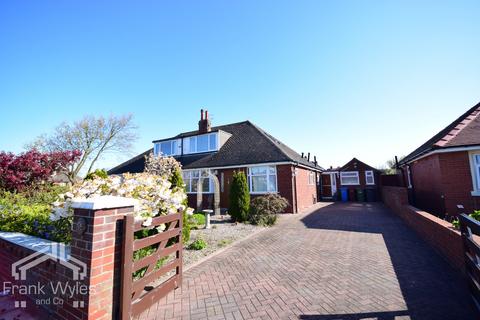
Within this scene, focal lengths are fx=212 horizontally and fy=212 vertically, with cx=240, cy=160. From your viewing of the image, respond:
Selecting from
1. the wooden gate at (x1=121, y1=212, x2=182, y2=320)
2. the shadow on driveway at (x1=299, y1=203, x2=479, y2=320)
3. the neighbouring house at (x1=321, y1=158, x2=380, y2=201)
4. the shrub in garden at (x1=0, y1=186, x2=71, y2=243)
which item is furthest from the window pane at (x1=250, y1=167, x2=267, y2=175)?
the neighbouring house at (x1=321, y1=158, x2=380, y2=201)

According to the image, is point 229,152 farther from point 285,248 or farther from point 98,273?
point 98,273

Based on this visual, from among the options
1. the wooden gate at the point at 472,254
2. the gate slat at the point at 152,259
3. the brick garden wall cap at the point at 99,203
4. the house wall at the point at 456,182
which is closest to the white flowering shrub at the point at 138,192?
the gate slat at the point at 152,259

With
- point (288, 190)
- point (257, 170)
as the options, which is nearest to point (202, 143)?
point (257, 170)

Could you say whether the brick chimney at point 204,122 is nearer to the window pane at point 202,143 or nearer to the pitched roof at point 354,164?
the window pane at point 202,143

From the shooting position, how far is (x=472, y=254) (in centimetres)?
344

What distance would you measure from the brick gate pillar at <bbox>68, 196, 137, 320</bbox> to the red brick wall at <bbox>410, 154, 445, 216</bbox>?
1181cm

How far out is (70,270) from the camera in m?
2.64

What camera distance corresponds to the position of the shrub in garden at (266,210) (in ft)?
32.8

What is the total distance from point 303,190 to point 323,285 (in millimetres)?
12375

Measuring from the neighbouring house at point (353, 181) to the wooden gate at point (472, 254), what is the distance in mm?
19325

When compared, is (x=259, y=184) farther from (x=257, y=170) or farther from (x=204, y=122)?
(x=204, y=122)

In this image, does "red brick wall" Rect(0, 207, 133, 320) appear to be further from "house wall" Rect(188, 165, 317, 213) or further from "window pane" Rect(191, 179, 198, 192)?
"window pane" Rect(191, 179, 198, 192)

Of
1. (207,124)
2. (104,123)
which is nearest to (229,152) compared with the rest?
(207,124)

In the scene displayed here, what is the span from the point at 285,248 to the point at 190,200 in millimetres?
12405
